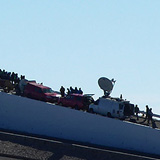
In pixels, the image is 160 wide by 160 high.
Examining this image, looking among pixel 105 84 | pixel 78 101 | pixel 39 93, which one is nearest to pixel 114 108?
pixel 78 101

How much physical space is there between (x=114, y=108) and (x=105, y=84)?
3.56 meters

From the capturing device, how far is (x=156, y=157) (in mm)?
29516

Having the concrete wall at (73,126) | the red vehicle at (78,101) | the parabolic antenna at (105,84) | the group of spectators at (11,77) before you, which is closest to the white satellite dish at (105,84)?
the parabolic antenna at (105,84)

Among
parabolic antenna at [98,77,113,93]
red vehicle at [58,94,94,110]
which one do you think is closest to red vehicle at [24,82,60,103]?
red vehicle at [58,94,94,110]

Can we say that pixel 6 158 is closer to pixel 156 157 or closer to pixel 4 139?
pixel 4 139

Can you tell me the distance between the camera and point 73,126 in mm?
32469

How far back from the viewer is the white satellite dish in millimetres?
37188

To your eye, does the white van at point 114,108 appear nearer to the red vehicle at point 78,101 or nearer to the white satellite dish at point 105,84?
the red vehicle at point 78,101

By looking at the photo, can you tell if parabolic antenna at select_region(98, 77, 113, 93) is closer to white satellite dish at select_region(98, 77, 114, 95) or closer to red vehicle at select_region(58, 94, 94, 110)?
white satellite dish at select_region(98, 77, 114, 95)

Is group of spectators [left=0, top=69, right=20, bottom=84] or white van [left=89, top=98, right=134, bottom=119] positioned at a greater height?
group of spectators [left=0, top=69, right=20, bottom=84]

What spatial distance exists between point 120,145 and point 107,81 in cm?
737

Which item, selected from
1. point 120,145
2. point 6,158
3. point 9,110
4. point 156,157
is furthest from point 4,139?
point 156,157

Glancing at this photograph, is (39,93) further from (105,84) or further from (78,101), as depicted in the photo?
(105,84)

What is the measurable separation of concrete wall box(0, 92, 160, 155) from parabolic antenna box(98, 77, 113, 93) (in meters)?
5.19
